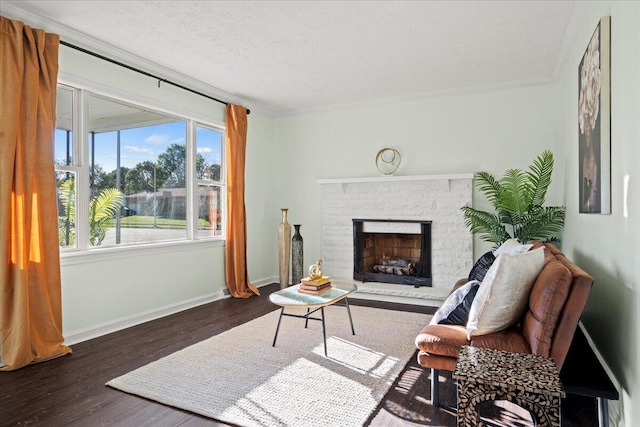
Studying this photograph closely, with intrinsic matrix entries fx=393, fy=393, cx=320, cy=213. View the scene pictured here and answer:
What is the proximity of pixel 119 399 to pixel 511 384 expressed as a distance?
7.10 ft

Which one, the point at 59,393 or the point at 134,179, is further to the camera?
the point at 134,179

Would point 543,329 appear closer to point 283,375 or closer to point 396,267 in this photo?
point 283,375

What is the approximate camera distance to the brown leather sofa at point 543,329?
1.83 meters

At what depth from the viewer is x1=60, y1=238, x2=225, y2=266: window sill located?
3.34 m

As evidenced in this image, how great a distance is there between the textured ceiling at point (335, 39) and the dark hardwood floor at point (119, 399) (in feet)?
8.52

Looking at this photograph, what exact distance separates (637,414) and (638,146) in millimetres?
1131

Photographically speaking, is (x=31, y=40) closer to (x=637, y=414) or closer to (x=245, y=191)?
(x=245, y=191)

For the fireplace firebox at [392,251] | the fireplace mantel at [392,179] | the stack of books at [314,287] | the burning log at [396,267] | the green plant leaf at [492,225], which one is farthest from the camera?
the burning log at [396,267]

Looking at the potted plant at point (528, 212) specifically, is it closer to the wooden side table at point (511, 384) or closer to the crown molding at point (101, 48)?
the wooden side table at point (511, 384)

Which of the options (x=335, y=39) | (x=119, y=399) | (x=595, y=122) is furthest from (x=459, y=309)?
(x=335, y=39)

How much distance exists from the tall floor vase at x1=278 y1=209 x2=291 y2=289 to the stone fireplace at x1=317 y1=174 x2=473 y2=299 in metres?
0.51

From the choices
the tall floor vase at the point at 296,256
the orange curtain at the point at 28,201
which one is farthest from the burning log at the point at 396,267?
the orange curtain at the point at 28,201

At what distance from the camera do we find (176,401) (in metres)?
2.32

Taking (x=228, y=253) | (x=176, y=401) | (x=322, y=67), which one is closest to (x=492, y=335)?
(x=176, y=401)
